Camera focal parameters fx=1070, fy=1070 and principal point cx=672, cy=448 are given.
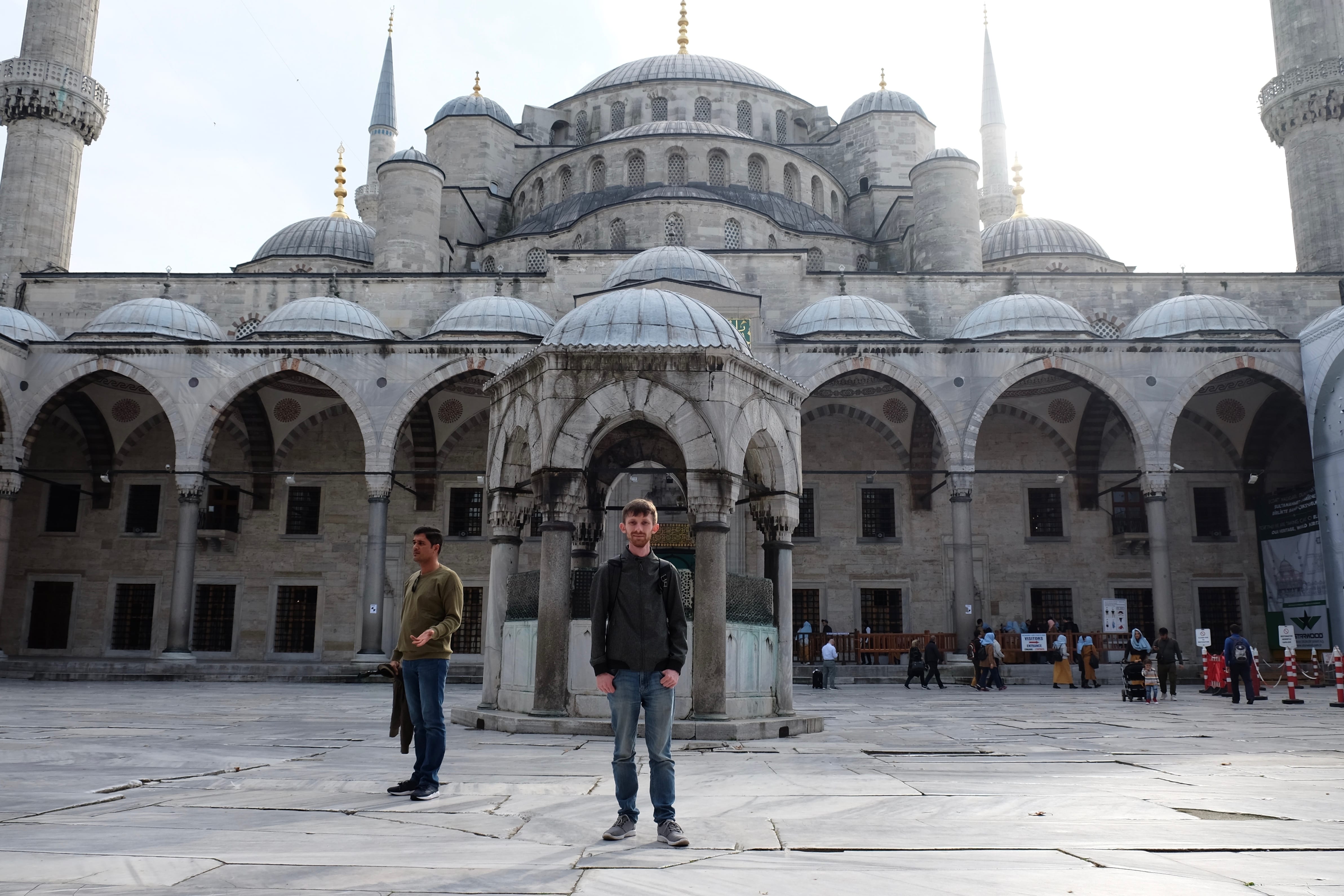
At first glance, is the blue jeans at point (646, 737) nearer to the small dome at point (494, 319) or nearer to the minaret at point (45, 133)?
the small dome at point (494, 319)

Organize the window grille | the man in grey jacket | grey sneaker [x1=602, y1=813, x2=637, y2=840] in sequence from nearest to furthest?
grey sneaker [x1=602, y1=813, x2=637, y2=840], the man in grey jacket, the window grille

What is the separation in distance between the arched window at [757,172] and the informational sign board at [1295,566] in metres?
12.5

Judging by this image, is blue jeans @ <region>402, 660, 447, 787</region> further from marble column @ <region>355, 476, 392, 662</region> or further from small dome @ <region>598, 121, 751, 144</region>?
small dome @ <region>598, 121, 751, 144</region>

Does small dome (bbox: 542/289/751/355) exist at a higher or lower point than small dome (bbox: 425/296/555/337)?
lower

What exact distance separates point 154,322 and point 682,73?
1518 cm

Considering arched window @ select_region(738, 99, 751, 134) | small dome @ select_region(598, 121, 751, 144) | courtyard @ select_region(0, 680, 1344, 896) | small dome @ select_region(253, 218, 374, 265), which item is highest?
arched window @ select_region(738, 99, 751, 134)

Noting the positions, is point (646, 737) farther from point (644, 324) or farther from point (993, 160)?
point (993, 160)

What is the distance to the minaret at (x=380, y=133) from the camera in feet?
119

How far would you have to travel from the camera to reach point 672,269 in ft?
60.4

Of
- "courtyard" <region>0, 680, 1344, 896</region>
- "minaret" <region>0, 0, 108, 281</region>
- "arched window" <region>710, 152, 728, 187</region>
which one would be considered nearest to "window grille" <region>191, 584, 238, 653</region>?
"minaret" <region>0, 0, 108, 281</region>

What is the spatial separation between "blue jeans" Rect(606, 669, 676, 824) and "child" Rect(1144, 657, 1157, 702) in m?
10.1

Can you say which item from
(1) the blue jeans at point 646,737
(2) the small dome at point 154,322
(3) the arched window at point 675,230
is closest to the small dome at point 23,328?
(2) the small dome at point 154,322

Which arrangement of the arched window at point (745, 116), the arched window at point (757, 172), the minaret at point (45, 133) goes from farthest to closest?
the arched window at point (745, 116) < the arched window at point (757, 172) < the minaret at point (45, 133)

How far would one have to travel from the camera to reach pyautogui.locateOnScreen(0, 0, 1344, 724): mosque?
17.7 meters
